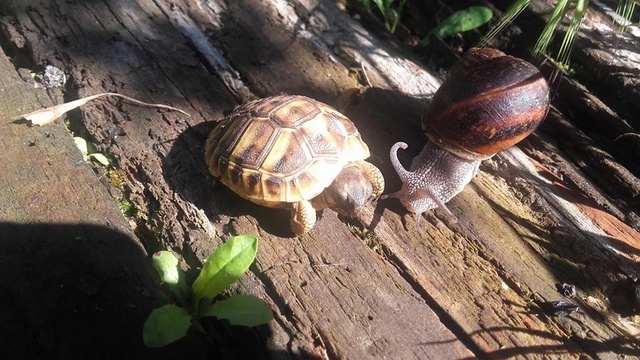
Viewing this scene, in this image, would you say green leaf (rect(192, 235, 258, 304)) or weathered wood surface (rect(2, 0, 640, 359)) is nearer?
green leaf (rect(192, 235, 258, 304))

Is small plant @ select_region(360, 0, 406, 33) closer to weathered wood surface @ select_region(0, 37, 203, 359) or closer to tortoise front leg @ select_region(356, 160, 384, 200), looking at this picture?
tortoise front leg @ select_region(356, 160, 384, 200)

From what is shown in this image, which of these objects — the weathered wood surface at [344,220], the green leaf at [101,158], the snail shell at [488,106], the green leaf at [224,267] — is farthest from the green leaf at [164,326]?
the snail shell at [488,106]

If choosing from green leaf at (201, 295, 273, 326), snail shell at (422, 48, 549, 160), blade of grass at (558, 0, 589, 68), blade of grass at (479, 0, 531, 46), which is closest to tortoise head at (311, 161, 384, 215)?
snail shell at (422, 48, 549, 160)

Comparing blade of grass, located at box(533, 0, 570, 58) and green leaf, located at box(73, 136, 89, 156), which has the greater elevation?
blade of grass, located at box(533, 0, 570, 58)

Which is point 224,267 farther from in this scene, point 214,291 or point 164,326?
point 164,326

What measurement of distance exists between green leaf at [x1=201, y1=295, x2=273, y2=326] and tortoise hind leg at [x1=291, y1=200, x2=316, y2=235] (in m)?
0.63

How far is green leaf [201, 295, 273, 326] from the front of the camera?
291cm

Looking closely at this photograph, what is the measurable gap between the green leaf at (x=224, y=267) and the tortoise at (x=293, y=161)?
0.39 meters

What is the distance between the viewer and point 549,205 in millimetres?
4000

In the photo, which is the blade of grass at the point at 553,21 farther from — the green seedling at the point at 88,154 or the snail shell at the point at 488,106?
the green seedling at the point at 88,154

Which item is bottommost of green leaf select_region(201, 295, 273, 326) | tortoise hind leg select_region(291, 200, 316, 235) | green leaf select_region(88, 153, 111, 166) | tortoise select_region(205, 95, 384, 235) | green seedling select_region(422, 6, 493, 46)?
green leaf select_region(88, 153, 111, 166)

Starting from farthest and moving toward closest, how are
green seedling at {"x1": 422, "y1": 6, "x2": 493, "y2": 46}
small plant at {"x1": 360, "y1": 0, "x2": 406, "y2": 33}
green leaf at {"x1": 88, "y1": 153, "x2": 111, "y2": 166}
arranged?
1. small plant at {"x1": 360, "y1": 0, "x2": 406, "y2": 33}
2. green seedling at {"x1": 422, "y1": 6, "x2": 493, "y2": 46}
3. green leaf at {"x1": 88, "y1": 153, "x2": 111, "y2": 166}

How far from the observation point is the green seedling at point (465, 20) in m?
4.92

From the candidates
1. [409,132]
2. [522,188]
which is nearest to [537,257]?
[522,188]
